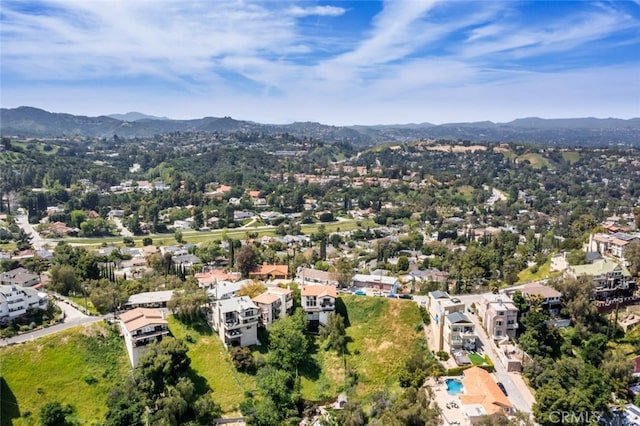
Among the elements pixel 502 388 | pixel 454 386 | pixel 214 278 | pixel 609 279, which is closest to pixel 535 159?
pixel 609 279

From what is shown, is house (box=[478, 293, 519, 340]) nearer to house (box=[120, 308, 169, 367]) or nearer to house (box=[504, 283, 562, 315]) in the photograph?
house (box=[504, 283, 562, 315])

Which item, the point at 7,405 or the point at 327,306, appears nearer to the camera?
the point at 7,405

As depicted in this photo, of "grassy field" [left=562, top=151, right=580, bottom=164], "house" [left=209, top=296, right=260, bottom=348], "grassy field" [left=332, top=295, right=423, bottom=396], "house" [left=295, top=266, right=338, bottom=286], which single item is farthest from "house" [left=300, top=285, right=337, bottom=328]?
"grassy field" [left=562, top=151, right=580, bottom=164]

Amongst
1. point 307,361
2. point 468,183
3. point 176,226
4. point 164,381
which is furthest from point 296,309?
point 468,183

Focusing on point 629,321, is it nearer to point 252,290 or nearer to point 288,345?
point 288,345

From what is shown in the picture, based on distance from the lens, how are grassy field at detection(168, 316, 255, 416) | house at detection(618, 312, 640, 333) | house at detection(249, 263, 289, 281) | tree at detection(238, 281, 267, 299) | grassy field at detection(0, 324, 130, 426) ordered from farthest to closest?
house at detection(249, 263, 289, 281), tree at detection(238, 281, 267, 299), house at detection(618, 312, 640, 333), grassy field at detection(168, 316, 255, 416), grassy field at detection(0, 324, 130, 426)

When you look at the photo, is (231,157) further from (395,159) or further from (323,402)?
(323,402)
